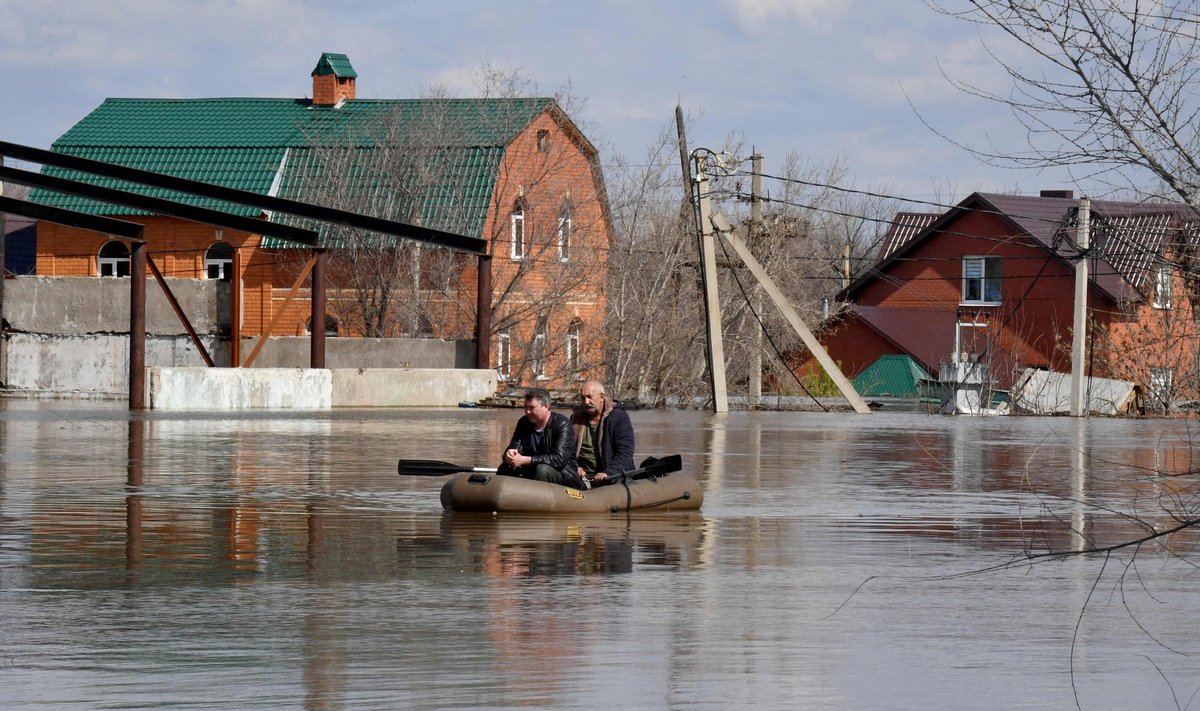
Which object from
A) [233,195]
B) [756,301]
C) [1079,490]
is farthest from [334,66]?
[1079,490]

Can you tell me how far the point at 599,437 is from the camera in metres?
16.5

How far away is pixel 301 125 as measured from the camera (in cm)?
6266

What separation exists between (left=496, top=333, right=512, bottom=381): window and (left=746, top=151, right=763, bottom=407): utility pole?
27.0ft

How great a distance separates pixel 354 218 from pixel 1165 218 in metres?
33.6

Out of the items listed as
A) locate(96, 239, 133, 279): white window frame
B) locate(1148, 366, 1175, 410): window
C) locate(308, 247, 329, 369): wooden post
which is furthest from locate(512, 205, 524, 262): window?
locate(1148, 366, 1175, 410): window

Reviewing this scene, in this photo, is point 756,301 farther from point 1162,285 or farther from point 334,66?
point 1162,285

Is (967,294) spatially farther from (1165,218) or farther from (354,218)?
(1165,218)

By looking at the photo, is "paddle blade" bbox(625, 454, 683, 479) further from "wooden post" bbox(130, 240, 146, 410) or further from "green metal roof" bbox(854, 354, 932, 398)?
"green metal roof" bbox(854, 354, 932, 398)

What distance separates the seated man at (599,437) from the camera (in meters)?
16.3

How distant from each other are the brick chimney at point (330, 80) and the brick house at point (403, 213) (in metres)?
0.56

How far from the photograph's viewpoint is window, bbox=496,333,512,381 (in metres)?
55.0

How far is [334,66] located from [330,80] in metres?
0.65

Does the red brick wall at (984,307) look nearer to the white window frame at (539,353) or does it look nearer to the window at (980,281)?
the window at (980,281)

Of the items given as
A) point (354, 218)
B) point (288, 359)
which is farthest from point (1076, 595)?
point (288, 359)
